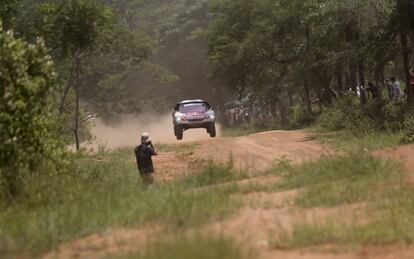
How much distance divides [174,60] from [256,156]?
4050 centimetres

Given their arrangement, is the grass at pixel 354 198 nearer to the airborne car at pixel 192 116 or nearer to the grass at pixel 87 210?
the grass at pixel 87 210

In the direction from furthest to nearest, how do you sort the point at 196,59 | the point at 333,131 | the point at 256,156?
the point at 196,59 → the point at 333,131 → the point at 256,156

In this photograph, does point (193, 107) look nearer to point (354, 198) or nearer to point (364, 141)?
point (364, 141)

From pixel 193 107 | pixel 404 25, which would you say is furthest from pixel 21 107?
pixel 193 107

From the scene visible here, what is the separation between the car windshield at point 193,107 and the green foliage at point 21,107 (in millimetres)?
15008

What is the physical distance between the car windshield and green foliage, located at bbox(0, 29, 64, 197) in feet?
49.2

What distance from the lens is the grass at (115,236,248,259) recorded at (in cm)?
554

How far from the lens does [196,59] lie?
55.2m

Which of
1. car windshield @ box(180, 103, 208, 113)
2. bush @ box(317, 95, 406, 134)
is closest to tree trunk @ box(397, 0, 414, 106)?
bush @ box(317, 95, 406, 134)

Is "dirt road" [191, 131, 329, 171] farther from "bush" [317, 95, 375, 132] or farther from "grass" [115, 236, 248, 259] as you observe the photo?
"grass" [115, 236, 248, 259]

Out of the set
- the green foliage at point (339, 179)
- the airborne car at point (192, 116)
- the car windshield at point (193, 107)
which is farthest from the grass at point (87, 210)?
the car windshield at point (193, 107)

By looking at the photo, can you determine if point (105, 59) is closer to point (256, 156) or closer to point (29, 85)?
point (256, 156)

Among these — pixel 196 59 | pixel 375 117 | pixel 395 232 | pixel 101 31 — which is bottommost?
pixel 395 232

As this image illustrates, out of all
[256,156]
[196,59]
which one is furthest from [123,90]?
[256,156]
